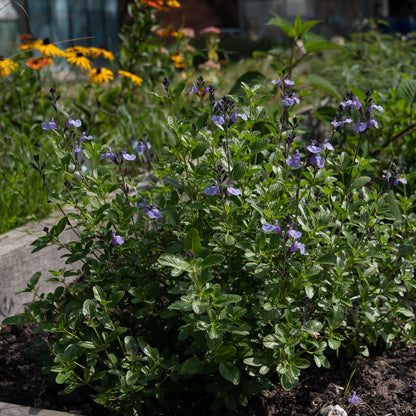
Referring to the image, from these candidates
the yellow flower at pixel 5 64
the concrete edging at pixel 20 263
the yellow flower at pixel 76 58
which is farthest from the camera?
the yellow flower at pixel 76 58

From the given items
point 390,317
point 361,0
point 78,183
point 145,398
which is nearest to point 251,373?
point 145,398

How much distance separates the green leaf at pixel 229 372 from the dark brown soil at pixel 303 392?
1.03 feet

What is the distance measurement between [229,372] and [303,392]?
545 millimetres

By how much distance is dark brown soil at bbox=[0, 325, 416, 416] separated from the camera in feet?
6.50

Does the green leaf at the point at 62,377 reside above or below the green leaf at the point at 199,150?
below

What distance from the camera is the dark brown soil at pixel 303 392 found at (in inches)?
78.0

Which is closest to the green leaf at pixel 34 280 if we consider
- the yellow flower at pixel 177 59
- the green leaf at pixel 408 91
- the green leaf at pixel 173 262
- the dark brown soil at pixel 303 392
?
the dark brown soil at pixel 303 392

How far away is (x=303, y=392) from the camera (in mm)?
2082

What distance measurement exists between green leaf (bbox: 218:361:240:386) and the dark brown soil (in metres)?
0.31

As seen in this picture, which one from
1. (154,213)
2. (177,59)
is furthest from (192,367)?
(177,59)

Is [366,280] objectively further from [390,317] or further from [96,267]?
[96,267]

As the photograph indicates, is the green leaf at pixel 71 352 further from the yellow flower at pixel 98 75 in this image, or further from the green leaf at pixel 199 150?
the yellow flower at pixel 98 75

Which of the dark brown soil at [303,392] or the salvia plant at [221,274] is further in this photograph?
the dark brown soil at [303,392]

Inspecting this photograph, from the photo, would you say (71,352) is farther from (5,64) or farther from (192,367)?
(5,64)
